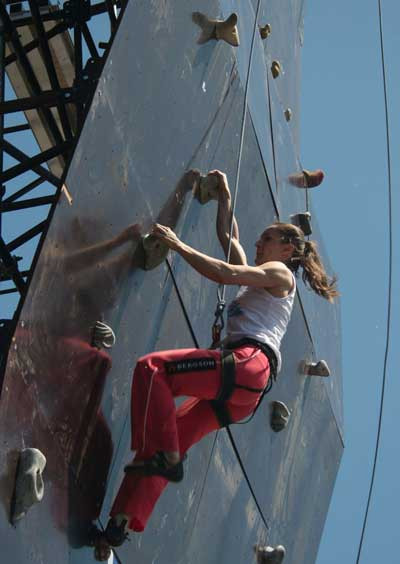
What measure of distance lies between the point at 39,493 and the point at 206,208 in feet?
8.75

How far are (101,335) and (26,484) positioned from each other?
1070mm

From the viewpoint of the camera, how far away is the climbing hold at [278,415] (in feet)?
28.7

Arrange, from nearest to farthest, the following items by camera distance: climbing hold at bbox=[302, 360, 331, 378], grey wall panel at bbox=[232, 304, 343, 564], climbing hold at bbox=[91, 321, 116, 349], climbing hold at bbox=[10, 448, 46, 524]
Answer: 1. climbing hold at bbox=[10, 448, 46, 524]
2. climbing hold at bbox=[91, 321, 116, 349]
3. grey wall panel at bbox=[232, 304, 343, 564]
4. climbing hold at bbox=[302, 360, 331, 378]

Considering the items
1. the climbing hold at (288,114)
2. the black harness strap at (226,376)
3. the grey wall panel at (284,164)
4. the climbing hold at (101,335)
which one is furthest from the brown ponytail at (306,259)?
the climbing hold at (288,114)

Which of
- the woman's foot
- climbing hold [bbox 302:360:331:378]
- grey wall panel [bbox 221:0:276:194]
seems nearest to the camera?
the woman's foot

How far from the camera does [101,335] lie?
5867mm

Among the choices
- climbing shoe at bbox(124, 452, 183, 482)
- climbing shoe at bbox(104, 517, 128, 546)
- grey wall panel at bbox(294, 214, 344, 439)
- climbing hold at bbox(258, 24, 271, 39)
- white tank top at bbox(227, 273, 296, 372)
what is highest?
climbing hold at bbox(258, 24, 271, 39)

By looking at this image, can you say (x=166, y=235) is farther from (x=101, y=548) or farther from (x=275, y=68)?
(x=275, y=68)

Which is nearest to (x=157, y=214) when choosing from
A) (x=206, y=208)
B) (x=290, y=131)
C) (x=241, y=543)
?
(x=206, y=208)

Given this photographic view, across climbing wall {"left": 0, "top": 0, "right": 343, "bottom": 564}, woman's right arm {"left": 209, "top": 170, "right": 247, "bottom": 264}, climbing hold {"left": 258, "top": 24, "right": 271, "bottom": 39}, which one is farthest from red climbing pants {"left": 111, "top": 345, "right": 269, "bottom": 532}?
climbing hold {"left": 258, "top": 24, "right": 271, "bottom": 39}

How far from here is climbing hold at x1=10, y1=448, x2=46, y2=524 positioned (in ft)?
16.4

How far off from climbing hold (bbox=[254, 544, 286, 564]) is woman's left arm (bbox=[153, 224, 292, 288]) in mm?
3227

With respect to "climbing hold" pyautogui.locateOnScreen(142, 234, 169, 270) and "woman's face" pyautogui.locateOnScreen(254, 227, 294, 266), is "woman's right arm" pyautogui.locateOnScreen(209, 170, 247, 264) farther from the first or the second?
"climbing hold" pyautogui.locateOnScreen(142, 234, 169, 270)

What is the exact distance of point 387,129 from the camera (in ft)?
25.5
